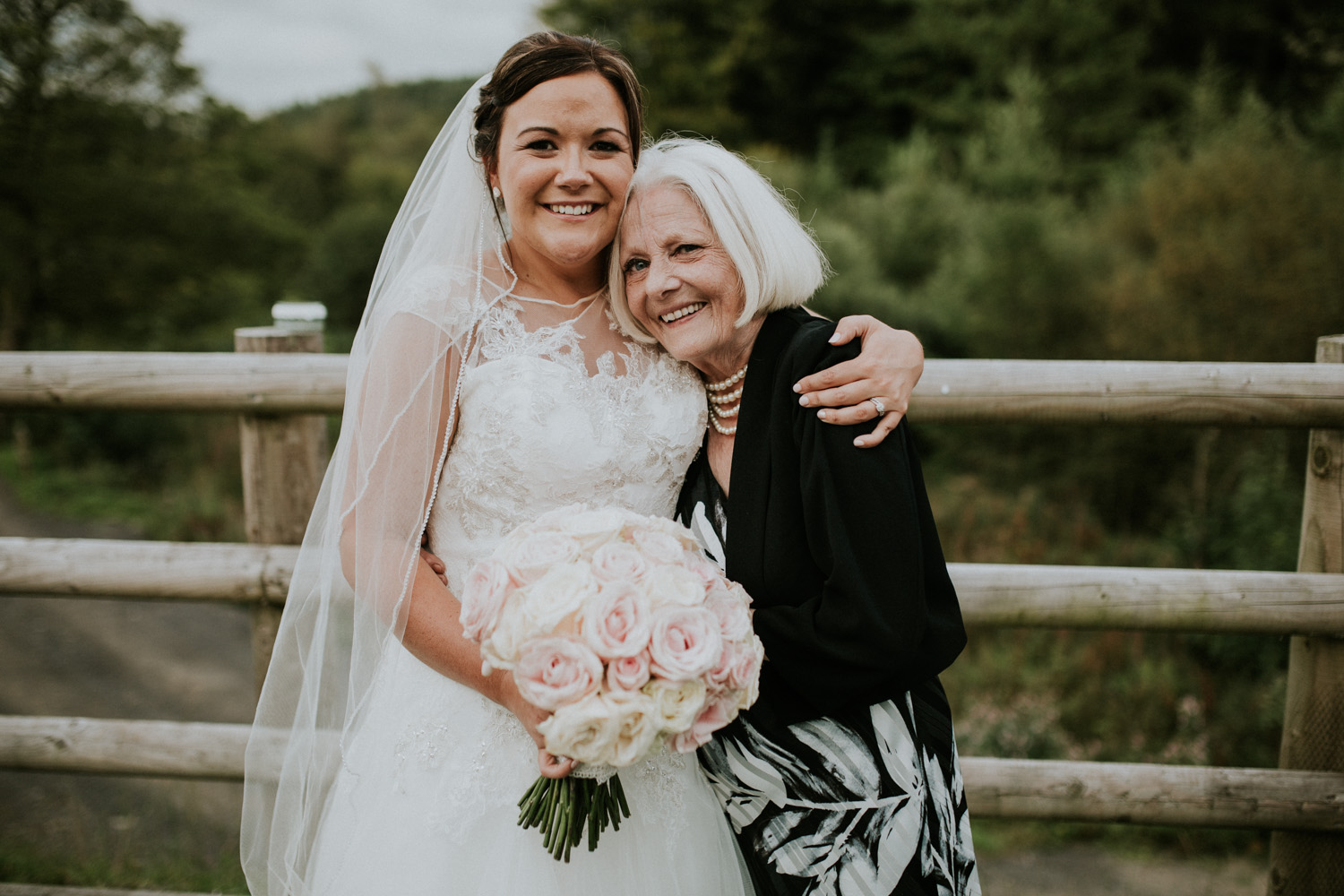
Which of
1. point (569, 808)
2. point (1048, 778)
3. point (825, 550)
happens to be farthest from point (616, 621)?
point (1048, 778)

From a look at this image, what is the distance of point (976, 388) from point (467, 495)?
5.13ft

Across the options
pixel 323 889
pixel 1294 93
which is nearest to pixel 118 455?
pixel 323 889

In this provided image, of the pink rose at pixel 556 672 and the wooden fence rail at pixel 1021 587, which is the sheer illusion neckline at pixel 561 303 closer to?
the pink rose at pixel 556 672

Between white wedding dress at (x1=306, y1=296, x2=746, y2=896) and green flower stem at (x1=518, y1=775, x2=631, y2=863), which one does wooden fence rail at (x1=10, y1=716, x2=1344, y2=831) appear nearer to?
white wedding dress at (x1=306, y1=296, x2=746, y2=896)

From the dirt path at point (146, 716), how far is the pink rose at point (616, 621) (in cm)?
270

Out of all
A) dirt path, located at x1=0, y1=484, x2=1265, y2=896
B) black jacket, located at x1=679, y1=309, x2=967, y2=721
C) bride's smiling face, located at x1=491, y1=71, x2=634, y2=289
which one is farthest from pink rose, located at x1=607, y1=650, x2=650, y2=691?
dirt path, located at x1=0, y1=484, x2=1265, y2=896

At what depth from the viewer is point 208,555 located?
2830 millimetres

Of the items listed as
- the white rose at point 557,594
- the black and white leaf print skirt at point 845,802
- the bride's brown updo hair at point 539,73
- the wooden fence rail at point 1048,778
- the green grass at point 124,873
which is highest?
the bride's brown updo hair at point 539,73

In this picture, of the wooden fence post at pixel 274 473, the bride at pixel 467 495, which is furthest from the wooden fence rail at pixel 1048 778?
the bride at pixel 467 495

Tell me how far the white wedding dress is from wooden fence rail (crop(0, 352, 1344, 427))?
808 mm

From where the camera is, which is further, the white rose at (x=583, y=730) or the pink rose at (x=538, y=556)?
the pink rose at (x=538, y=556)

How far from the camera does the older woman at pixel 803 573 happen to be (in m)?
1.95

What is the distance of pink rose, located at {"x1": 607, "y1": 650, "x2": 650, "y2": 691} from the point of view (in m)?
1.57

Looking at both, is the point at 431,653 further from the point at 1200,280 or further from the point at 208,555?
the point at 1200,280
